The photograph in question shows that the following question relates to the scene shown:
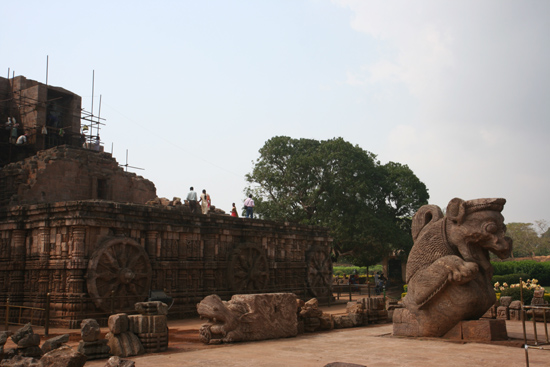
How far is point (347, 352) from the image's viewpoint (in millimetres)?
9609

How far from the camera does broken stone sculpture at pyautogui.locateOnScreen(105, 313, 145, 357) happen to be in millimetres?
9484

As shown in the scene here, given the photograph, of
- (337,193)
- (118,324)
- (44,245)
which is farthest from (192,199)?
(337,193)

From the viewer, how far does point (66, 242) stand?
14406 mm

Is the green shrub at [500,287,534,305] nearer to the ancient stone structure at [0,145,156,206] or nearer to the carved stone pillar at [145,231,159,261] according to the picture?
the carved stone pillar at [145,231,159,261]

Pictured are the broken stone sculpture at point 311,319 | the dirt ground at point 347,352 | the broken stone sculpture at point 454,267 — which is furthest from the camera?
the broken stone sculpture at point 311,319

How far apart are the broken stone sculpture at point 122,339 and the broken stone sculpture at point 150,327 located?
0.13 metres

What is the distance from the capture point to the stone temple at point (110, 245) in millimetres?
14320

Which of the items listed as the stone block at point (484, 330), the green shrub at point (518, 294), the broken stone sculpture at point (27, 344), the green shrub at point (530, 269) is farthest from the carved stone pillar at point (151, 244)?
the green shrub at point (530, 269)

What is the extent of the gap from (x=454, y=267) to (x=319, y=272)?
43.7 feet

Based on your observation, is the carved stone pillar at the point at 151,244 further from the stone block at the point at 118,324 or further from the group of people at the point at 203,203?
the stone block at the point at 118,324

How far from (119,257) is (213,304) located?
521 centimetres

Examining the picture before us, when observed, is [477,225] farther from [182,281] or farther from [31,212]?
[31,212]

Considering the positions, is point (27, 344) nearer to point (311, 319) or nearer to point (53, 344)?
point (53, 344)

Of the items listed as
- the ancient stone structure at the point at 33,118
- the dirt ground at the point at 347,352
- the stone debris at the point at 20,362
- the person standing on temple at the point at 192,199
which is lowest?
the dirt ground at the point at 347,352
